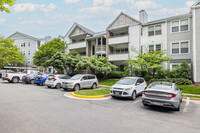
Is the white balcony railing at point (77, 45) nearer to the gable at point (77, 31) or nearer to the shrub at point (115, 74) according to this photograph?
the gable at point (77, 31)

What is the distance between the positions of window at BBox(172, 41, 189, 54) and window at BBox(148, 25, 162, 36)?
2.98 m

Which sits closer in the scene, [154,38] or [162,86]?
[162,86]

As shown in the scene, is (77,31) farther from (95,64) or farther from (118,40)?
(95,64)

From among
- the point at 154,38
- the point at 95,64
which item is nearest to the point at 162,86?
the point at 95,64

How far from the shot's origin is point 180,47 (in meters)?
18.2

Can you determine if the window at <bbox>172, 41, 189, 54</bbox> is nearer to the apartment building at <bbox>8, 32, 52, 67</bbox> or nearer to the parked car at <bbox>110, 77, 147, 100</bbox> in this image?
the parked car at <bbox>110, 77, 147, 100</bbox>

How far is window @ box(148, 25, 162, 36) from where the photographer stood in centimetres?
1989

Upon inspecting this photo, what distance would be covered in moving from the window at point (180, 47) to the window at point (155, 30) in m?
2.98

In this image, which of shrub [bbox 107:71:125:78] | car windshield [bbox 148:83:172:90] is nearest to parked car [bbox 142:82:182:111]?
car windshield [bbox 148:83:172:90]

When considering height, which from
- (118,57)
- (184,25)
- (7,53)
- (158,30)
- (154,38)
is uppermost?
(184,25)

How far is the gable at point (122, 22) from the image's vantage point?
72.6 ft

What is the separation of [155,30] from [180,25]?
3377mm

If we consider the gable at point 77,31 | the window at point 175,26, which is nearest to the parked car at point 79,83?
the window at point 175,26

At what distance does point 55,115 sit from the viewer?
559 centimetres
